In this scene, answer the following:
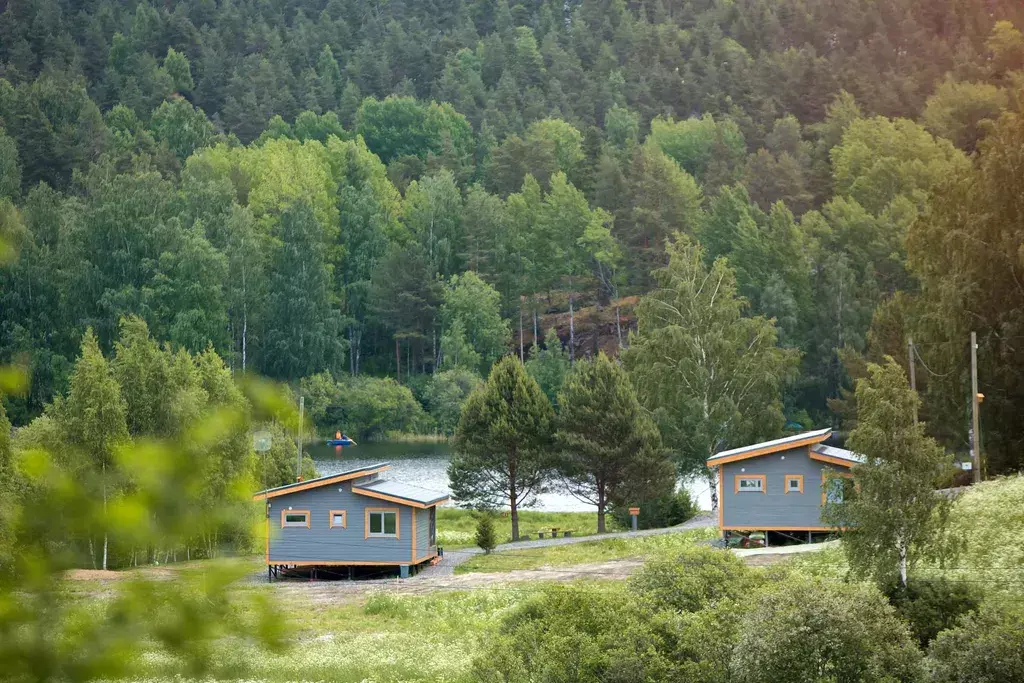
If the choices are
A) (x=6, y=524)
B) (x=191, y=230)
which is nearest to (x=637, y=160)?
(x=191, y=230)

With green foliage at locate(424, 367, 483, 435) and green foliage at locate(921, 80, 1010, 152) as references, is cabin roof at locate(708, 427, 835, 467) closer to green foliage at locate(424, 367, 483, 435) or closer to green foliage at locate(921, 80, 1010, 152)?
green foliage at locate(424, 367, 483, 435)

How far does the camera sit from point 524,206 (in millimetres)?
107562

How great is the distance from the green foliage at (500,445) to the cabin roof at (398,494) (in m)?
5.16

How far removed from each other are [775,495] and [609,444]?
25.7 feet

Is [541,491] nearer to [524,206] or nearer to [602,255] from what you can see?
[602,255]

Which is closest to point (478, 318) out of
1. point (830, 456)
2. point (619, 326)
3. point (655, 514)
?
point (619, 326)

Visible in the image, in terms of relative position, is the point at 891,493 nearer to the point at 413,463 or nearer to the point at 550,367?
the point at 413,463

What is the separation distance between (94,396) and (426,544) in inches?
463

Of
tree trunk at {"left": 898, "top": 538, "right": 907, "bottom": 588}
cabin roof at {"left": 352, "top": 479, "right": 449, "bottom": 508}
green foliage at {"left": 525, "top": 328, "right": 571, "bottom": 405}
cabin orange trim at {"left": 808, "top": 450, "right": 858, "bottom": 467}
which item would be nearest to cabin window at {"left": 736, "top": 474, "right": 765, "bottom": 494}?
cabin orange trim at {"left": 808, "top": 450, "right": 858, "bottom": 467}

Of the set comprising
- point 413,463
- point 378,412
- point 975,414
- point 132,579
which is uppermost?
point 378,412

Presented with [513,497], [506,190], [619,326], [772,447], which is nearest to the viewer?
Answer: [772,447]

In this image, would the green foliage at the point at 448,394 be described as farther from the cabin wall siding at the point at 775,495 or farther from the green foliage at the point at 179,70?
the green foliage at the point at 179,70

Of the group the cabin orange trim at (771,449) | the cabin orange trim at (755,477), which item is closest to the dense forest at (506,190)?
the cabin orange trim at (771,449)

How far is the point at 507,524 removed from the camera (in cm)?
5397
